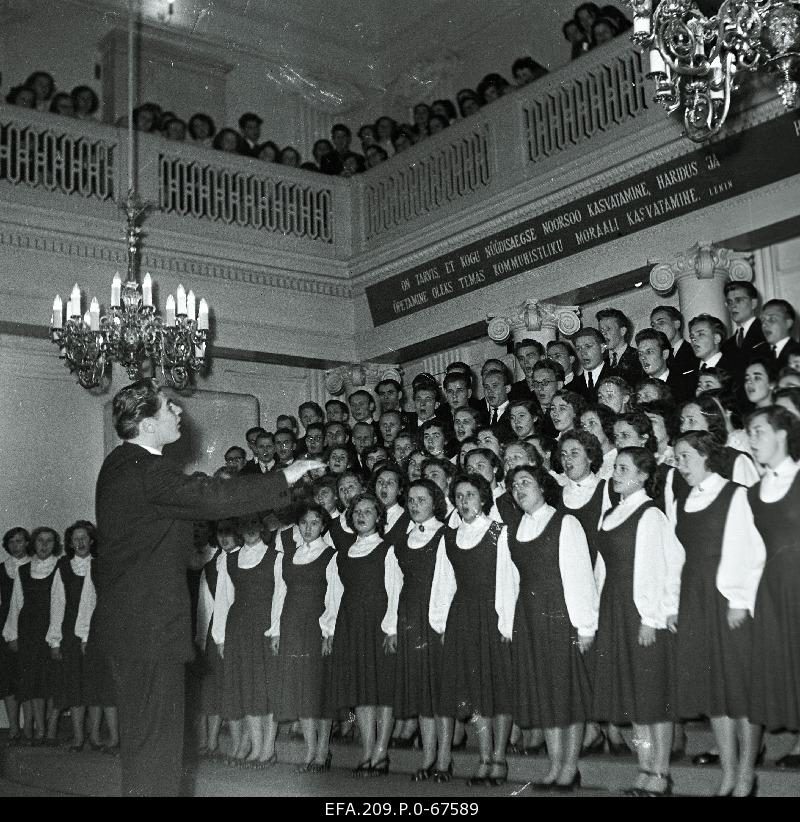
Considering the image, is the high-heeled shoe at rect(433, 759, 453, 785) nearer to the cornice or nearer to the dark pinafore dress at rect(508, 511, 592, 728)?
the dark pinafore dress at rect(508, 511, 592, 728)

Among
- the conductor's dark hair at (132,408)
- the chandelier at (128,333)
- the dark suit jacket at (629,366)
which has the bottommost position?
the conductor's dark hair at (132,408)

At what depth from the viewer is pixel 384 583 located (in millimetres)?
5078

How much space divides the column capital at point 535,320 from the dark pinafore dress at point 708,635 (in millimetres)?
3815

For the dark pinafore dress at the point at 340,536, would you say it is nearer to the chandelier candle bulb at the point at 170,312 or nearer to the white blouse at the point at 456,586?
the white blouse at the point at 456,586

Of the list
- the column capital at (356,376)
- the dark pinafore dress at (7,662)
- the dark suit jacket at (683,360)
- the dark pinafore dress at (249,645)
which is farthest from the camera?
the column capital at (356,376)

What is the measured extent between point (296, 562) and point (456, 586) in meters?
1.10

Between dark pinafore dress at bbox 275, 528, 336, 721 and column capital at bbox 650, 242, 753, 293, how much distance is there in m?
2.71

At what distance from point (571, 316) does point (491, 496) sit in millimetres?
3160

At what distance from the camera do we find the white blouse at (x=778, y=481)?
138 inches

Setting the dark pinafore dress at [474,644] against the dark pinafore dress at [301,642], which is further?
the dark pinafore dress at [301,642]

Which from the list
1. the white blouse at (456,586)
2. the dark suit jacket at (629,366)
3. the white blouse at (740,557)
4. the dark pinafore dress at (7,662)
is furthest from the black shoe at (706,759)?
the dark pinafore dress at (7,662)

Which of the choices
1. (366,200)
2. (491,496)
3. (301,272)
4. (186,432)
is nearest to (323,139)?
(366,200)

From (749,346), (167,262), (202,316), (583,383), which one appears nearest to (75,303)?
(202,316)

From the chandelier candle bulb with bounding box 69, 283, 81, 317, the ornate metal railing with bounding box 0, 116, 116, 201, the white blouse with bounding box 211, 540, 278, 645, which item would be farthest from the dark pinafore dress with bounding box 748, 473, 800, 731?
the ornate metal railing with bounding box 0, 116, 116, 201
